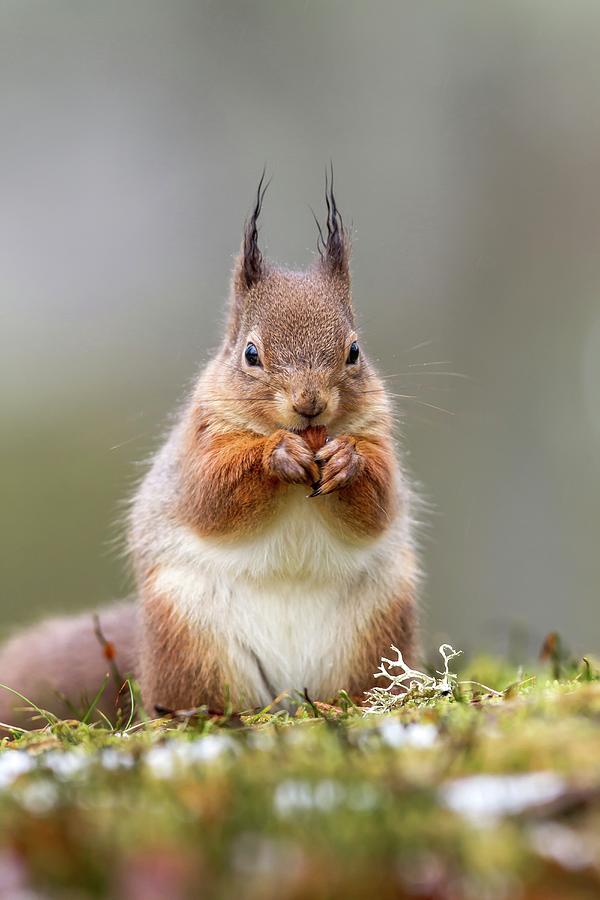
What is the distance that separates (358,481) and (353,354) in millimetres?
418

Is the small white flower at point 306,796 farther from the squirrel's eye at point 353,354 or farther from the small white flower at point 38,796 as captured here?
the squirrel's eye at point 353,354

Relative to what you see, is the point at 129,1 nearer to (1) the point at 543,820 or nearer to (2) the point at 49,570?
(2) the point at 49,570

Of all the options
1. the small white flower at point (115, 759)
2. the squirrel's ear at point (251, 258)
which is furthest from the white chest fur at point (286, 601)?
the small white flower at point (115, 759)

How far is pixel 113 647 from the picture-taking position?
3.58 m

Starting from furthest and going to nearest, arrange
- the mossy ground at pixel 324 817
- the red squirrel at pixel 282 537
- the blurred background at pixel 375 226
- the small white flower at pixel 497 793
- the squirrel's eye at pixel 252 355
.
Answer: the blurred background at pixel 375 226 < the squirrel's eye at pixel 252 355 < the red squirrel at pixel 282 537 < the small white flower at pixel 497 793 < the mossy ground at pixel 324 817

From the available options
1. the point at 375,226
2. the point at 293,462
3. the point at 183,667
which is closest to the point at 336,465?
the point at 293,462

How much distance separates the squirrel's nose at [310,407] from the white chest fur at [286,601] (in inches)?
9.7

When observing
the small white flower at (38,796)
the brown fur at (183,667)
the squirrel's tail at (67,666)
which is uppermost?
the small white flower at (38,796)

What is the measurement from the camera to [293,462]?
283 centimetres

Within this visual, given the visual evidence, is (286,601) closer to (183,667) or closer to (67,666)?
(183,667)

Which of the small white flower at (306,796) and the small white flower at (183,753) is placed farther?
the small white flower at (183,753)

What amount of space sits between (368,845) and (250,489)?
5.90 feet

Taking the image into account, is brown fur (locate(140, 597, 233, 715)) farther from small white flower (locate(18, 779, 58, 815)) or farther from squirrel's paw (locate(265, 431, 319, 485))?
small white flower (locate(18, 779, 58, 815))

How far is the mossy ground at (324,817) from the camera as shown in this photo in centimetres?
118
